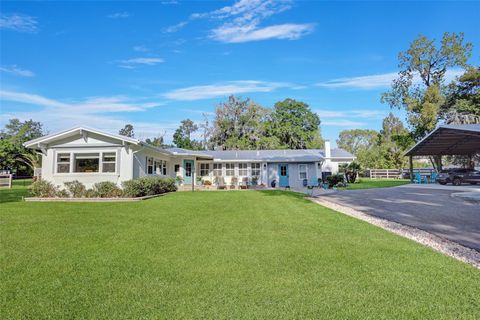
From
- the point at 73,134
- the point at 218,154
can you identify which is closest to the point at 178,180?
the point at 218,154

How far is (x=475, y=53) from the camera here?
2794 centimetres

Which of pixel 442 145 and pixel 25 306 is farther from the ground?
pixel 442 145

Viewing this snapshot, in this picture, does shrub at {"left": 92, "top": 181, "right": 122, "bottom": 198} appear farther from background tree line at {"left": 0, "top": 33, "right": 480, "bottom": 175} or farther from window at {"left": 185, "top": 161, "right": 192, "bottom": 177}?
background tree line at {"left": 0, "top": 33, "right": 480, "bottom": 175}

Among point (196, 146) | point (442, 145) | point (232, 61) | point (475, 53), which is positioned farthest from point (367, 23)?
point (196, 146)

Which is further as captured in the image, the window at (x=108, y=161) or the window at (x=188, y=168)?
the window at (x=188, y=168)

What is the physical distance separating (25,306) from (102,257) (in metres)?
1.64

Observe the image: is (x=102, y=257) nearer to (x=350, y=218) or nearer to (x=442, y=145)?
(x=350, y=218)

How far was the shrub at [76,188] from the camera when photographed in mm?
14328

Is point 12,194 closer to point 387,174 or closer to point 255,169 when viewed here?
point 255,169

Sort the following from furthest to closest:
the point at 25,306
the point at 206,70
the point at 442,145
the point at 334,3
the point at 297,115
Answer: the point at 297,115
the point at 206,70
the point at 442,145
the point at 334,3
the point at 25,306

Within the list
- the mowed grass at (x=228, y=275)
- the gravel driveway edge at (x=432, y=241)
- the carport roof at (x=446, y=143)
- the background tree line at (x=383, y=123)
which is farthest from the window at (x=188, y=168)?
the carport roof at (x=446, y=143)

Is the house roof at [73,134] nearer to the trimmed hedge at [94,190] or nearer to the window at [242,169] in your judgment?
the trimmed hedge at [94,190]

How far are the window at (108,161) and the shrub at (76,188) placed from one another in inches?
54.8

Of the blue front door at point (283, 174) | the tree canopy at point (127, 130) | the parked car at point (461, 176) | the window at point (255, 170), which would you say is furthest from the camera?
the tree canopy at point (127, 130)
